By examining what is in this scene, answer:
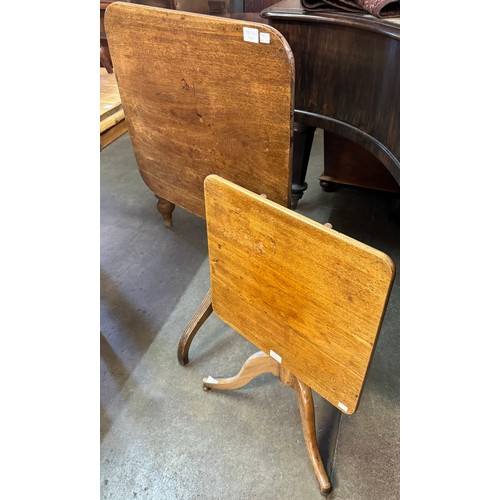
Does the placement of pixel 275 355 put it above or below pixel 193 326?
above

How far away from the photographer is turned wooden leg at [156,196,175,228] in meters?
1.87

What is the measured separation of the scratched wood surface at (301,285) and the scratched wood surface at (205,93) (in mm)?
159

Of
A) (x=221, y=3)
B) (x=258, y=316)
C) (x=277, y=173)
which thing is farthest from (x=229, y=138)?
(x=221, y=3)

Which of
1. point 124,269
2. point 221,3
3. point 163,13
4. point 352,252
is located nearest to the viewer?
point 352,252

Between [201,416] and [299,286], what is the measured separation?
71 cm

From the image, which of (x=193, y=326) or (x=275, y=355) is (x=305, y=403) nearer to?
(x=275, y=355)

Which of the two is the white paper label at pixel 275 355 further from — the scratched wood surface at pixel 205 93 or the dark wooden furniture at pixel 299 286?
the scratched wood surface at pixel 205 93

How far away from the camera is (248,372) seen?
A: 115 cm

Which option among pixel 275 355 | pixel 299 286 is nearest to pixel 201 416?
pixel 275 355

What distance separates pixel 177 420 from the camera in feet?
4.00

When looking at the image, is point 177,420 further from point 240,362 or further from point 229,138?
point 229,138

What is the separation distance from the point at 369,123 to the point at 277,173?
44 cm

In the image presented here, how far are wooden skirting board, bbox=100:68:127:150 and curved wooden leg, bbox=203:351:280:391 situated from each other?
0.78 metres

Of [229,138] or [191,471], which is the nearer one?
[229,138]
